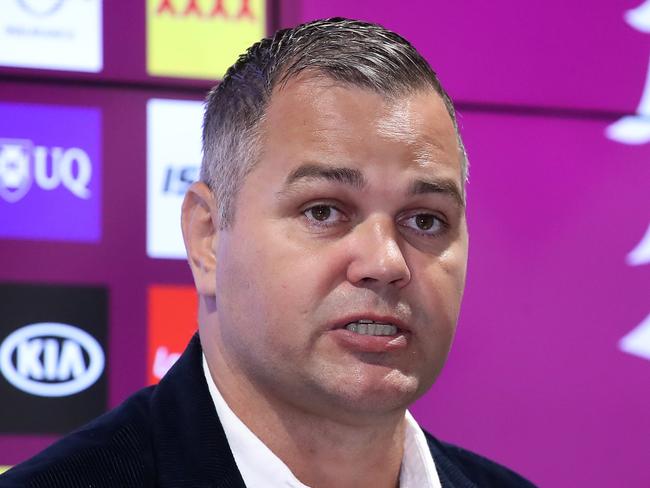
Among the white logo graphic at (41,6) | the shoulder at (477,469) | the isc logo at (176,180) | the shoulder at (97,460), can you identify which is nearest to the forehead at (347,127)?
the shoulder at (97,460)

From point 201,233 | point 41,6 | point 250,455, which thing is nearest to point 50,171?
point 41,6

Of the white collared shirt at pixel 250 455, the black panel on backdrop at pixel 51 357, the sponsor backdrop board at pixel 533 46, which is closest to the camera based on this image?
the white collared shirt at pixel 250 455

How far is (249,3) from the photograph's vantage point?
95.0 inches

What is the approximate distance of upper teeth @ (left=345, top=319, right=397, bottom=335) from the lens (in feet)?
4.76

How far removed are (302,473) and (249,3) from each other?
117 cm

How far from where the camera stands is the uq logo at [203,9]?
2359 mm

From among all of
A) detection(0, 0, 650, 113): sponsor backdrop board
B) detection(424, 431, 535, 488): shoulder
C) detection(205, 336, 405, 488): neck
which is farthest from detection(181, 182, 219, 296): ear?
detection(0, 0, 650, 113): sponsor backdrop board

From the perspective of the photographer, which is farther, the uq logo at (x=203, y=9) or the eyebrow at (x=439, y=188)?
the uq logo at (x=203, y=9)

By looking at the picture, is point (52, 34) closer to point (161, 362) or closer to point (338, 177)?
point (161, 362)

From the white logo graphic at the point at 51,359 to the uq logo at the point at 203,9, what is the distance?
2.15ft

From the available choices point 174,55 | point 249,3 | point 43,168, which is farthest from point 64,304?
point 249,3

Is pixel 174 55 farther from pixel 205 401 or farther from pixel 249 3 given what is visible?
pixel 205 401

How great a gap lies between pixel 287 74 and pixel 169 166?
0.78 meters

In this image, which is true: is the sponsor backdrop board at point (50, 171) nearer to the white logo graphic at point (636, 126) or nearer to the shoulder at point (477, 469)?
the shoulder at point (477, 469)
